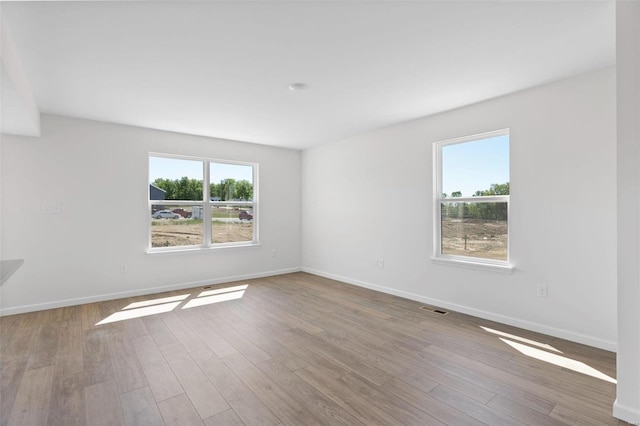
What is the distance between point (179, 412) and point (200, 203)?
3752 millimetres

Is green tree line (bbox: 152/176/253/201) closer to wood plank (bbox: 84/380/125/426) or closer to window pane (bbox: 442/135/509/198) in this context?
wood plank (bbox: 84/380/125/426)

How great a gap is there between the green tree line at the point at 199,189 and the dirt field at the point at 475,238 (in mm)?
3521

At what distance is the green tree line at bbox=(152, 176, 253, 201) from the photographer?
193 inches

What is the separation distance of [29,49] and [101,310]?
2942 millimetres

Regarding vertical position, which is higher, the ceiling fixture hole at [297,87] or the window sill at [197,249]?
the ceiling fixture hole at [297,87]

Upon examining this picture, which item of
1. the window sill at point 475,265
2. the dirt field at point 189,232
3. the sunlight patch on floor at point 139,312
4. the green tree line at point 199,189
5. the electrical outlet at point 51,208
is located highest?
the green tree line at point 199,189

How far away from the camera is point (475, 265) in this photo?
3.63 m

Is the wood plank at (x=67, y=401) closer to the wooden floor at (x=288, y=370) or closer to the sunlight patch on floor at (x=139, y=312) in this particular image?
the wooden floor at (x=288, y=370)

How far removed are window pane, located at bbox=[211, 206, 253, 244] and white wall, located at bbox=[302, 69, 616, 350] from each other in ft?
7.77

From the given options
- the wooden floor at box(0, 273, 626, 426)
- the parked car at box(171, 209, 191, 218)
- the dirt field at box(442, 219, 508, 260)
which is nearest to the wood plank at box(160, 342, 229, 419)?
the wooden floor at box(0, 273, 626, 426)

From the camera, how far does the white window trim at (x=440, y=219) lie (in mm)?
3433

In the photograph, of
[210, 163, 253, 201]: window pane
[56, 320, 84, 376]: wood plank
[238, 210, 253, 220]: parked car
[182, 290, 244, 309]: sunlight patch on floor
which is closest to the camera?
[56, 320, 84, 376]: wood plank

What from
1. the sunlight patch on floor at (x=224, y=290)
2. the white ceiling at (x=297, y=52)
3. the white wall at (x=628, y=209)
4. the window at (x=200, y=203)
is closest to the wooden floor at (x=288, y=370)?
the white wall at (x=628, y=209)

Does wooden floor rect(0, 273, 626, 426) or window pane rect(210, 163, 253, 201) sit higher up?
window pane rect(210, 163, 253, 201)
